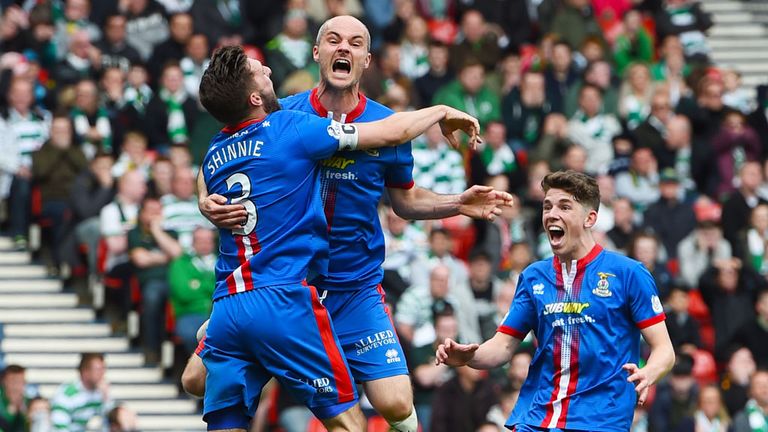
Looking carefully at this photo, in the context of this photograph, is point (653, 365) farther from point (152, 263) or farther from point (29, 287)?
point (29, 287)

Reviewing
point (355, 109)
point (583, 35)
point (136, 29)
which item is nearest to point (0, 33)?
point (136, 29)

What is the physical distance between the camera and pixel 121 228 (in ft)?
54.7

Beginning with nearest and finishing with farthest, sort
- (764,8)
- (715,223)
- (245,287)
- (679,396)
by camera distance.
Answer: (245,287)
(679,396)
(715,223)
(764,8)

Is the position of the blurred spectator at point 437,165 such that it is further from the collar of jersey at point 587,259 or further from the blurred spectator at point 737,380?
the collar of jersey at point 587,259

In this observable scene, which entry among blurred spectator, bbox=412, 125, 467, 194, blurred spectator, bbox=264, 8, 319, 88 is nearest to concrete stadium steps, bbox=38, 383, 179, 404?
blurred spectator, bbox=412, 125, 467, 194

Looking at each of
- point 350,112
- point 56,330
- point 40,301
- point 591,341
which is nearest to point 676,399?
point 56,330

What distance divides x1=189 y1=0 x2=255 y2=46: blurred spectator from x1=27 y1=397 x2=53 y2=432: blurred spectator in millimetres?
6333

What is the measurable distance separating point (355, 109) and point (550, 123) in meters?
10.2

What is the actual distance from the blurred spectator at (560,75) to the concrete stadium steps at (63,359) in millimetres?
6429

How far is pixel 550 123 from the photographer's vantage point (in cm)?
1961

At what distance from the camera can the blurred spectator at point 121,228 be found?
1661 cm

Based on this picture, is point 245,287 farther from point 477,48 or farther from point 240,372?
point 477,48

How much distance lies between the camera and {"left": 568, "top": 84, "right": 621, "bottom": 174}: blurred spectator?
19.7m

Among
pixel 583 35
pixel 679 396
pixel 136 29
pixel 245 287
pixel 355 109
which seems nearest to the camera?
pixel 245 287
